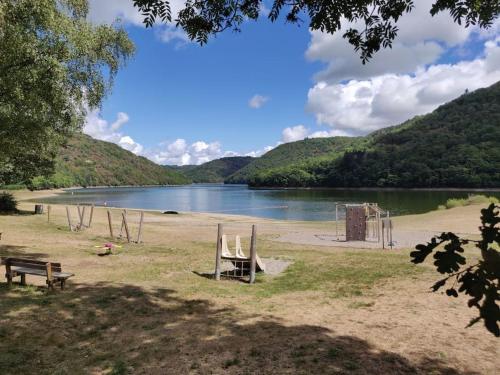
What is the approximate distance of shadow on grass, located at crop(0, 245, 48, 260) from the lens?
1454 cm

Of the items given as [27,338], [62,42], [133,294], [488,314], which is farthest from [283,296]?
[62,42]

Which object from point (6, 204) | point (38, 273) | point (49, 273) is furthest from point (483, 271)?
point (6, 204)

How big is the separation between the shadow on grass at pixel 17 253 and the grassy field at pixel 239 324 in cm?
156

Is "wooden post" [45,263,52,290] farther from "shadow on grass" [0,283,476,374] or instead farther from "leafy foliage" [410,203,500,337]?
"leafy foliage" [410,203,500,337]

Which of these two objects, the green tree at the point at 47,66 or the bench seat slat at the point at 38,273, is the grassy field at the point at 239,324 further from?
the green tree at the point at 47,66

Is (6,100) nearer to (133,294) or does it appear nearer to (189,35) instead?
(133,294)

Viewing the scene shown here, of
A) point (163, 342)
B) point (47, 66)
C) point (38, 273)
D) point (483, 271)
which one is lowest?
point (163, 342)

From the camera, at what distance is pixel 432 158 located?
12975 cm

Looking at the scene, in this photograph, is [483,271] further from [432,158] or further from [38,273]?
[432,158]

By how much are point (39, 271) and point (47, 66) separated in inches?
209

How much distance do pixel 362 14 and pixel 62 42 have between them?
8.64 meters

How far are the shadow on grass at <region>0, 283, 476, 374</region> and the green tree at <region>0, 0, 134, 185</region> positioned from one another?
509cm

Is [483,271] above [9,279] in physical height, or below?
above

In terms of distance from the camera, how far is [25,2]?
380 inches
